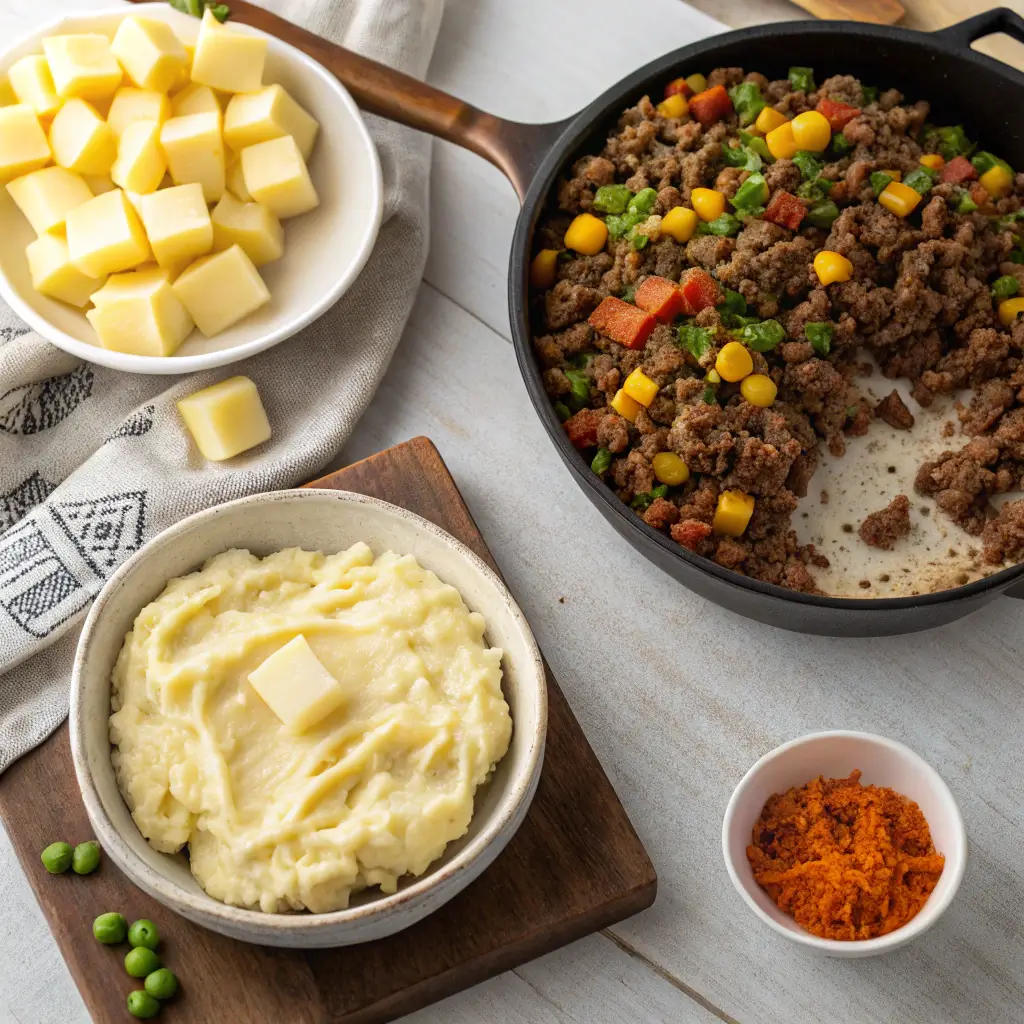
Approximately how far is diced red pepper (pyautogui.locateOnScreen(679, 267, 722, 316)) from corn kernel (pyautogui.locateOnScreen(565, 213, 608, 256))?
0.80 feet

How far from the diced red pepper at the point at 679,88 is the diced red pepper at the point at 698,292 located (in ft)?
1.76

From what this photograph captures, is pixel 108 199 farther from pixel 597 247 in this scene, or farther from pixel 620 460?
pixel 620 460

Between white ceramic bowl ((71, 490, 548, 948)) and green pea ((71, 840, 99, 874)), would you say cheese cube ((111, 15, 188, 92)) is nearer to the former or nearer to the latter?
white ceramic bowl ((71, 490, 548, 948))

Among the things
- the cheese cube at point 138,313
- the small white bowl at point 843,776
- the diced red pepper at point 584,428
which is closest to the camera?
the small white bowl at point 843,776

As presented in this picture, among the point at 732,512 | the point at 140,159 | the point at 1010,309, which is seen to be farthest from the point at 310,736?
the point at 1010,309

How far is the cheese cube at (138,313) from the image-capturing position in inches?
104

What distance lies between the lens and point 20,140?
8.91 feet

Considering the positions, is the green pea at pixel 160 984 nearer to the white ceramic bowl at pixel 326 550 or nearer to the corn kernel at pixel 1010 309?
the white ceramic bowl at pixel 326 550

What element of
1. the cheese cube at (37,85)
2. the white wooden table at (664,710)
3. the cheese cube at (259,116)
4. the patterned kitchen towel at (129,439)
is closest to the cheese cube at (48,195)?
the cheese cube at (37,85)

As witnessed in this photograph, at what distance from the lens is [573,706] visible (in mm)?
2656

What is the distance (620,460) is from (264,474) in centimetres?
84

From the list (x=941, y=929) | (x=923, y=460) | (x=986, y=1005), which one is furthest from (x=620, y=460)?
(x=986, y=1005)

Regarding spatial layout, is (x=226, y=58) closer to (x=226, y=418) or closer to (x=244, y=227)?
(x=244, y=227)

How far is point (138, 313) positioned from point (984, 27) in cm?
207
